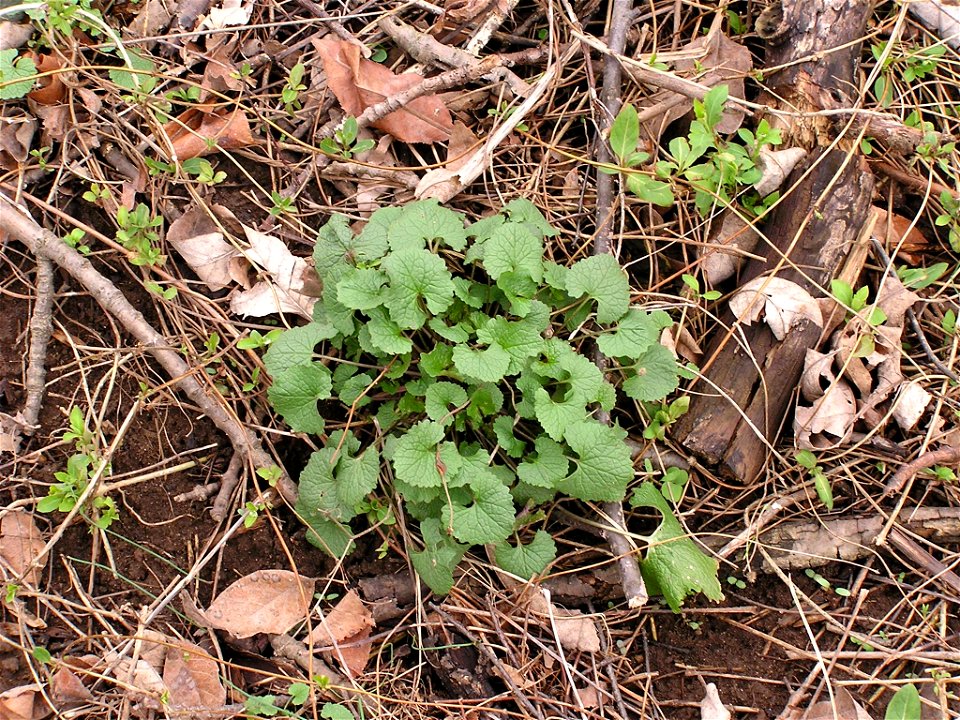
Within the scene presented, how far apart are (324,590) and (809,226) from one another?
1873mm

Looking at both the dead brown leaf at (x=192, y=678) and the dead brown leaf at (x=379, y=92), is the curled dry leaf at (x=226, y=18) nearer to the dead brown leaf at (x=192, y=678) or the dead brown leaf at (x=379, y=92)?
the dead brown leaf at (x=379, y=92)

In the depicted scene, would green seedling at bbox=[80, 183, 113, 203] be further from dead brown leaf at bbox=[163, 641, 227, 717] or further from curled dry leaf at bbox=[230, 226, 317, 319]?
dead brown leaf at bbox=[163, 641, 227, 717]

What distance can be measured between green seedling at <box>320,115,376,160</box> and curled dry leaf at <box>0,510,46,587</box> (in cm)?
139

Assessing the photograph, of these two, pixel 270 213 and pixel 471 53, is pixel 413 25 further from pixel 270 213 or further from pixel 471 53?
pixel 270 213

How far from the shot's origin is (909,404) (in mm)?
2355

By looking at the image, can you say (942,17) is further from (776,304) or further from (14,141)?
(14,141)

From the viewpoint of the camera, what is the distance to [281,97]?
246 cm

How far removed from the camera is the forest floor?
2068 mm

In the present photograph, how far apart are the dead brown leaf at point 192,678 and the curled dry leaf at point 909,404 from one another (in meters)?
2.16

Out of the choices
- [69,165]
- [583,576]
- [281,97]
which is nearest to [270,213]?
[281,97]

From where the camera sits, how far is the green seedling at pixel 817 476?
2.20m

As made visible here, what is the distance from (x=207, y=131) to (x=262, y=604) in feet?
4.89

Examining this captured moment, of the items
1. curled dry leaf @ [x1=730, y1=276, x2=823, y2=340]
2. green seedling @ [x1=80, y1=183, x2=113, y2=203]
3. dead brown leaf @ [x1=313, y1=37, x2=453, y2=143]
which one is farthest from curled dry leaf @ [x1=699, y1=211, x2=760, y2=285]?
green seedling @ [x1=80, y1=183, x2=113, y2=203]

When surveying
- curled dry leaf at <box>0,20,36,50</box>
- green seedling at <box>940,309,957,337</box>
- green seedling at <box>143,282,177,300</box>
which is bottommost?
green seedling at <box>143,282,177,300</box>
